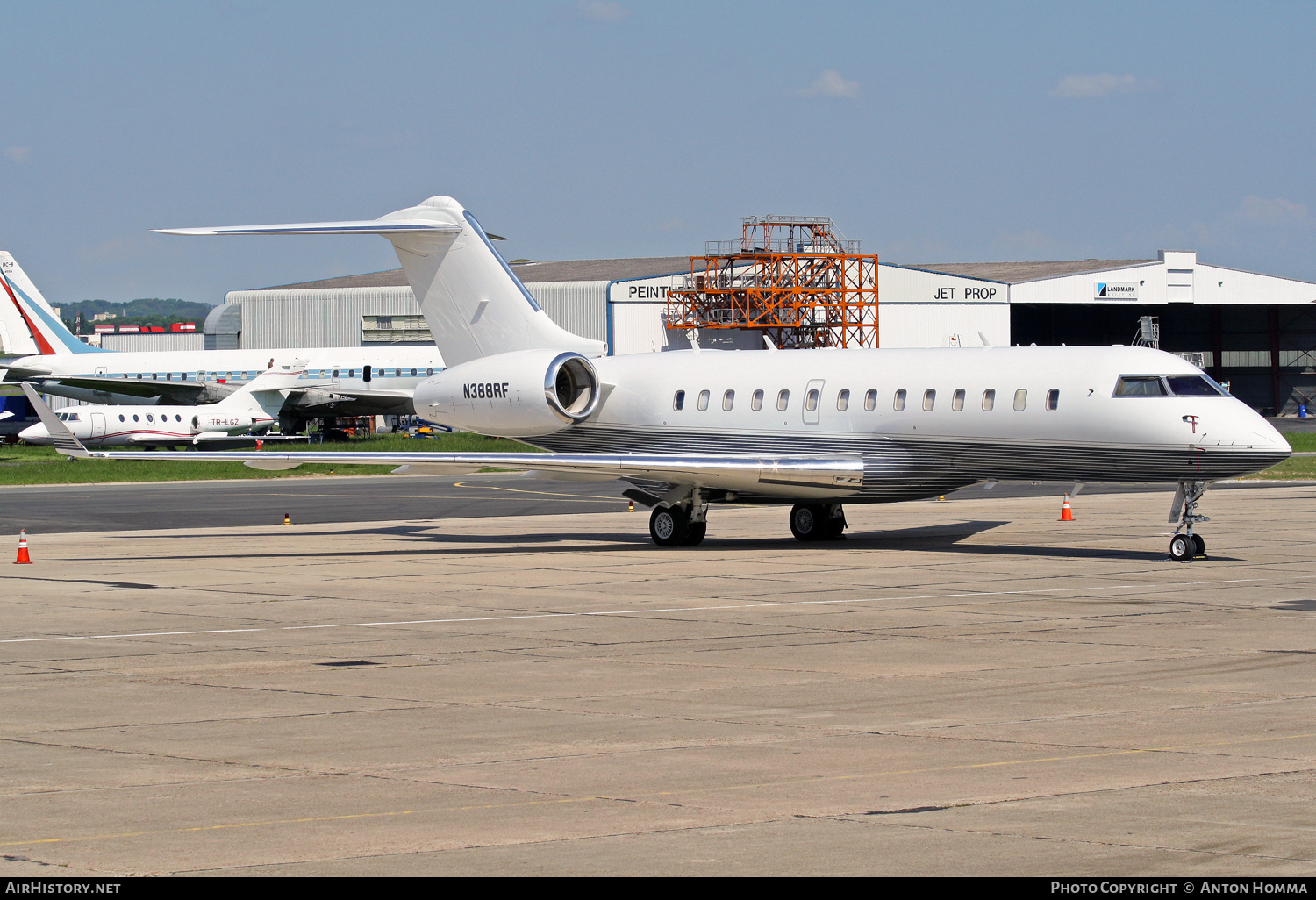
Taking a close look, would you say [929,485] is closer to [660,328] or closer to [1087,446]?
[1087,446]

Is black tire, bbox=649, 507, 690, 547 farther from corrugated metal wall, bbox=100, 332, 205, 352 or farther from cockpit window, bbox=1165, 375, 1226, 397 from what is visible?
corrugated metal wall, bbox=100, 332, 205, 352

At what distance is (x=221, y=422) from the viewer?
63.4m

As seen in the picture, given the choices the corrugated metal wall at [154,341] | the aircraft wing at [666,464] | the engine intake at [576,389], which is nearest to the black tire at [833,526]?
the aircraft wing at [666,464]

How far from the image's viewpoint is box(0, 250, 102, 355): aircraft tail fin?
7038cm

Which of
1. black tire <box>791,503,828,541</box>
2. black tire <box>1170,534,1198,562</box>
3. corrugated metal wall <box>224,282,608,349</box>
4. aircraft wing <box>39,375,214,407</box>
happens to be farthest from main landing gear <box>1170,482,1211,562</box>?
corrugated metal wall <box>224,282,608,349</box>

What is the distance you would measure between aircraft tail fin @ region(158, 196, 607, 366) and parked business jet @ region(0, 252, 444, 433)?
3610cm

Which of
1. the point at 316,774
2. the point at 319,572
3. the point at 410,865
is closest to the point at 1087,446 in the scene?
the point at 319,572

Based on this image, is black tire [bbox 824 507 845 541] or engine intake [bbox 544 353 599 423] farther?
engine intake [bbox 544 353 599 423]

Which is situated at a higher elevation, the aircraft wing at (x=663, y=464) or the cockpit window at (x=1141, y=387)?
the cockpit window at (x=1141, y=387)

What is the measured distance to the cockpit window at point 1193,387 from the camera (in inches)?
826

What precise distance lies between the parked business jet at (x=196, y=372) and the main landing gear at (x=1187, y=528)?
45790mm

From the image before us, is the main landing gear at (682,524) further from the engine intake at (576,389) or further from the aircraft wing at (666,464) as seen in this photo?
the engine intake at (576,389)

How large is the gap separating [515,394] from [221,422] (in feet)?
136

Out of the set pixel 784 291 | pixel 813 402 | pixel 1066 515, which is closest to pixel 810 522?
pixel 813 402
